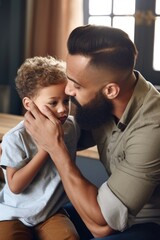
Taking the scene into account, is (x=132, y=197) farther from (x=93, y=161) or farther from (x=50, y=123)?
(x=93, y=161)

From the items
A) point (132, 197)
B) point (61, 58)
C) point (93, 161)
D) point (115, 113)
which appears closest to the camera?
point (132, 197)

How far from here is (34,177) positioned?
1.57 m

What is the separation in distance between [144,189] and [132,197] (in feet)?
0.14

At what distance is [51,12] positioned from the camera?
8.51ft

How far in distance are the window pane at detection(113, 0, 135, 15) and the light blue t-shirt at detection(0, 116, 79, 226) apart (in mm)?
1316

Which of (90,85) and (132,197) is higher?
(90,85)

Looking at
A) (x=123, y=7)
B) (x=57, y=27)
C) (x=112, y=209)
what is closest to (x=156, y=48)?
(x=123, y=7)

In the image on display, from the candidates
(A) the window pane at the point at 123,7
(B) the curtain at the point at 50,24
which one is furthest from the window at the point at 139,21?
(B) the curtain at the point at 50,24

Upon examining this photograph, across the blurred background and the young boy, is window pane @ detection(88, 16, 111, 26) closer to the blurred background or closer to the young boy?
the blurred background

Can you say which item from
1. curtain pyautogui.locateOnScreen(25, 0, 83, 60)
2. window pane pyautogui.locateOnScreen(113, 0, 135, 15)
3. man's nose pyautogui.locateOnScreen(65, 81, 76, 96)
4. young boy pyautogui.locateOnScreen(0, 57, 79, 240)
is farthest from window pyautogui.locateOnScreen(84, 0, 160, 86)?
man's nose pyautogui.locateOnScreen(65, 81, 76, 96)

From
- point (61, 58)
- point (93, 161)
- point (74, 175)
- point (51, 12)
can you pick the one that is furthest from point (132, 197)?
point (51, 12)

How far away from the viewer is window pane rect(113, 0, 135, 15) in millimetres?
2619

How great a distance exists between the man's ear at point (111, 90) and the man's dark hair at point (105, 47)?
0.06 m

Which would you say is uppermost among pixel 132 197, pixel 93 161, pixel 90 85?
pixel 90 85
